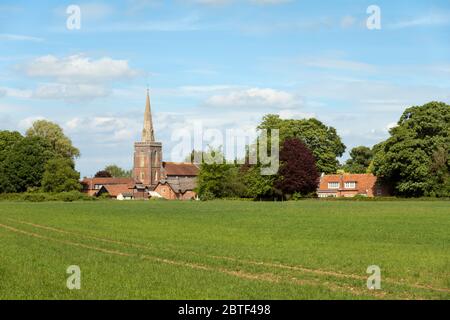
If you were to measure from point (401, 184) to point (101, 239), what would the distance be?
70.6 meters

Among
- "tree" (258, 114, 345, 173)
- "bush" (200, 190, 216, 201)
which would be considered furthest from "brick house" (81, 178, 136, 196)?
"bush" (200, 190, 216, 201)

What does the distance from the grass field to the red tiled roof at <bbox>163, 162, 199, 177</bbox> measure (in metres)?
133

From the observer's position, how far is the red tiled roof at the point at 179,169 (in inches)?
7020

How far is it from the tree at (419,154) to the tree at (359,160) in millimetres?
62407

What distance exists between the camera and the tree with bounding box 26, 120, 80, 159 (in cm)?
14288

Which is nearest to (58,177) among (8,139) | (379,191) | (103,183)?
(8,139)

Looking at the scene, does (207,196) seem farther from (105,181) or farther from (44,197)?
(105,181)

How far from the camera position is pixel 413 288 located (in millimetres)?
18766

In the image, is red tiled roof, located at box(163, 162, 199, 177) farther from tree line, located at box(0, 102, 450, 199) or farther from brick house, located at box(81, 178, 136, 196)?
tree line, located at box(0, 102, 450, 199)

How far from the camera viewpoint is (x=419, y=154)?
95.8 meters

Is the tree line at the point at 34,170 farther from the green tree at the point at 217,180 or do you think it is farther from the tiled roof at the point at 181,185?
the tiled roof at the point at 181,185

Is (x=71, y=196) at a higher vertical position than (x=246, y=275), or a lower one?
higher

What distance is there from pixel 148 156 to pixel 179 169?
37.7 ft

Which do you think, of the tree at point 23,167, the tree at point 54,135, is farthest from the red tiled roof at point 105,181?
the tree at point 23,167
